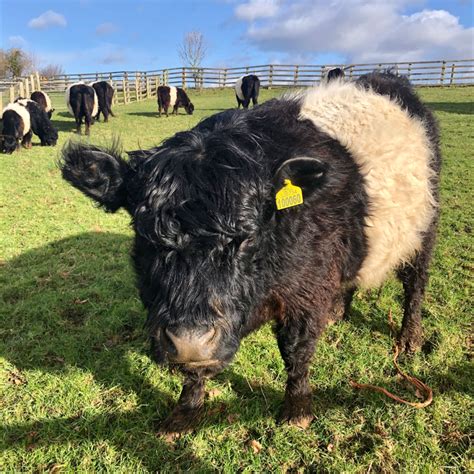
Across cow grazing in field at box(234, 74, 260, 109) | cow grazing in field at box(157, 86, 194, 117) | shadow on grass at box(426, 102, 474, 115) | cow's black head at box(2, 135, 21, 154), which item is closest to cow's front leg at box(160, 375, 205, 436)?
cow's black head at box(2, 135, 21, 154)

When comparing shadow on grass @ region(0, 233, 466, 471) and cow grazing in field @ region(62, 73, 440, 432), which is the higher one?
cow grazing in field @ region(62, 73, 440, 432)

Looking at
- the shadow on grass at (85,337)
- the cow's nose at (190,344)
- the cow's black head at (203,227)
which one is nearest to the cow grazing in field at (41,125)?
the shadow on grass at (85,337)

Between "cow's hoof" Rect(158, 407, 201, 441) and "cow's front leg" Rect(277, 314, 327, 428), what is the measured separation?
633 mm

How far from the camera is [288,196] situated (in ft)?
6.84

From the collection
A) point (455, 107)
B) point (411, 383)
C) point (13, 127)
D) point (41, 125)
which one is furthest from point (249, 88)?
point (411, 383)

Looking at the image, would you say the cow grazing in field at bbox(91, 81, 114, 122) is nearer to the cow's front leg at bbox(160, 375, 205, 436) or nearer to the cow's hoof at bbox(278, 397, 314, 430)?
the cow's front leg at bbox(160, 375, 205, 436)

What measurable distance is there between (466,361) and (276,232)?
89.9 inches

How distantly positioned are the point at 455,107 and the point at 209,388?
20415 millimetres

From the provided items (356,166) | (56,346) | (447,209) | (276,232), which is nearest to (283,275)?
(276,232)

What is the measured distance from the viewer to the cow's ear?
208 cm

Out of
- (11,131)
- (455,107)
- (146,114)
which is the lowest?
(11,131)

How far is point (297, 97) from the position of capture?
3355 mm

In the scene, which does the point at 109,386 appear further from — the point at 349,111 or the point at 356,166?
the point at 349,111

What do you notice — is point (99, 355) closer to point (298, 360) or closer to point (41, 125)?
point (298, 360)
